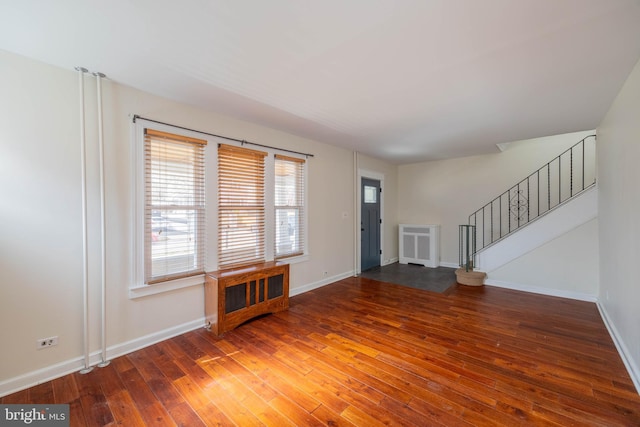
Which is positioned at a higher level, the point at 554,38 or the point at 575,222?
the point at 554,38

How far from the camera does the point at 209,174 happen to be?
310 cm

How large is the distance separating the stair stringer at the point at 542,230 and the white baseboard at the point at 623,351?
124 centimetres

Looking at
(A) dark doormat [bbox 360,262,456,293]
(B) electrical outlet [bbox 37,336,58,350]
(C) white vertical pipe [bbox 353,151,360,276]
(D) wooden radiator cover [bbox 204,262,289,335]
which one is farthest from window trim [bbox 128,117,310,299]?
(A) dark doormat [bbox 360,262,456,293]

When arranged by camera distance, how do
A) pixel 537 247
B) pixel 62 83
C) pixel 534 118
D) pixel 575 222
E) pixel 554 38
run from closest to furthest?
pixel 554 38, pixel 62 83, pixel 534 118, pixel 575 222, pixel 537 247

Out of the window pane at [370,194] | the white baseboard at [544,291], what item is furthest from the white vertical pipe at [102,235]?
the white baseboard at [544,291]

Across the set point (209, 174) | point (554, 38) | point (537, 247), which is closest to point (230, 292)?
point (209, 174)

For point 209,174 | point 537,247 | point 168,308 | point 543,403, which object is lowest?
point 543,403

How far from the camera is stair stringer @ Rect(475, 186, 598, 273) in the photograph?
12.7 ft

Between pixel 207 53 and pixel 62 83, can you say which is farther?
pixel 62 83

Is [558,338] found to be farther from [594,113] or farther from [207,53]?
[207,53]

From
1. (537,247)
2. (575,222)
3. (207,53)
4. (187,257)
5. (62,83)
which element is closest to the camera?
(207,53)

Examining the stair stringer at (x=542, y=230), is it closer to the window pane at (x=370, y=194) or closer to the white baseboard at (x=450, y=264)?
the white baseboard at (x=450, y=264)

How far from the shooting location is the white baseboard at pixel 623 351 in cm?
202

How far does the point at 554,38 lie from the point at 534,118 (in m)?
1.89
